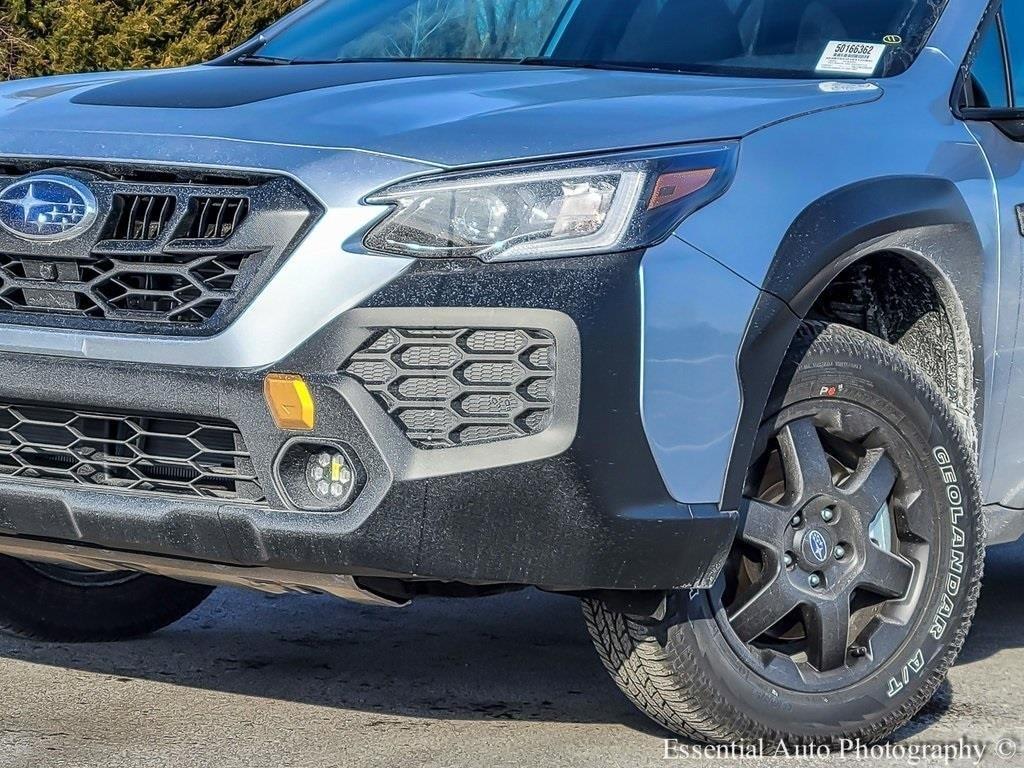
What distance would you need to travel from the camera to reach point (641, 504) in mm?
2928

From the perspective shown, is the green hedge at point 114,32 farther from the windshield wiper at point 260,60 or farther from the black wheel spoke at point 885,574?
the black wheel spoke at point 885,574

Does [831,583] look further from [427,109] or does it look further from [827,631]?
[427,109]

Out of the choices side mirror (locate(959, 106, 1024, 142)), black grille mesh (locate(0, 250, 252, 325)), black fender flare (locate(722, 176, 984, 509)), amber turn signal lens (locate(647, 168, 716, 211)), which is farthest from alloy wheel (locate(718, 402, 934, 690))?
black grille mesh (locate(0, 250, 252, 325))

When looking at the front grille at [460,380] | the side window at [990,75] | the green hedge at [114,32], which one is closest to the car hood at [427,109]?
the front grille at [460,380]

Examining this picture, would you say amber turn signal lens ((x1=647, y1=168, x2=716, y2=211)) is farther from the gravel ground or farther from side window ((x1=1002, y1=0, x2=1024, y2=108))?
Answer: side window ((x1=1002, y1=0, x2=1024, y2=108))

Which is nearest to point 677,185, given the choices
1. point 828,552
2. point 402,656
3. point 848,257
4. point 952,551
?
point 848,257

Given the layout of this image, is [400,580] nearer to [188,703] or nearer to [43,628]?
[188,703]

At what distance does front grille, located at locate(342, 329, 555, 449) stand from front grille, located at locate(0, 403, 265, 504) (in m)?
0.30

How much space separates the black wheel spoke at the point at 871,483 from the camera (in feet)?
11.3

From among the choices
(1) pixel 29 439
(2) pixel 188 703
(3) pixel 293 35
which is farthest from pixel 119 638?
(3) pixel 293 35

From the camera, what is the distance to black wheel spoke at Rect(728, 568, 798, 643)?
333cm

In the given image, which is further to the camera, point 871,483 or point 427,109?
point 871,483

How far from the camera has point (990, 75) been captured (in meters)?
3.99

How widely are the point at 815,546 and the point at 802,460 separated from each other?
0.18 m
